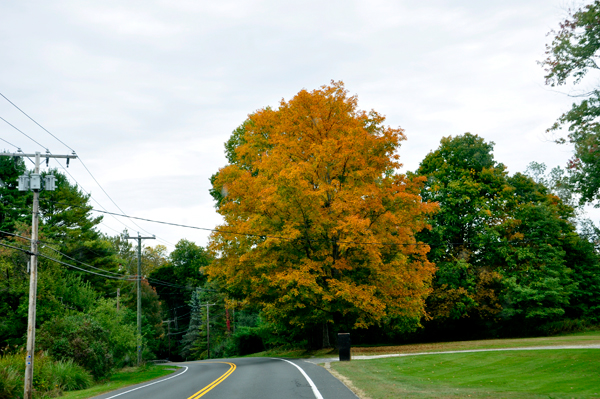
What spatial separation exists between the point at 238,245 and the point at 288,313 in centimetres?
553

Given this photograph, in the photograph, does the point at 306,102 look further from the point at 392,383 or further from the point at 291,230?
the point at 392,383

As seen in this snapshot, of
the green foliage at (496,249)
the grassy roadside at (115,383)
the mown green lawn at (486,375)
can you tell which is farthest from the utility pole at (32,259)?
the green foliage at (496,249)

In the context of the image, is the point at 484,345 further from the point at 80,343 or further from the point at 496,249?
the point at 80,343

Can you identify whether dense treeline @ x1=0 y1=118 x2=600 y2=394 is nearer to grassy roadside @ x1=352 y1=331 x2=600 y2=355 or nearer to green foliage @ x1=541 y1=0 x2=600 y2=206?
grassy roadside @ x1=352 y1=331 x2=600 y2=355

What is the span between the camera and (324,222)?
25.8 m

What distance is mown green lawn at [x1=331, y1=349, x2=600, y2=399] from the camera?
11.2 meters

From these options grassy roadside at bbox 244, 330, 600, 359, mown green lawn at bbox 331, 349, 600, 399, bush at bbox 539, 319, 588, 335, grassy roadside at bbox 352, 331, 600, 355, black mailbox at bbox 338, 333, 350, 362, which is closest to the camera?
mown green lawn at bbox 331, 349, 600, 399

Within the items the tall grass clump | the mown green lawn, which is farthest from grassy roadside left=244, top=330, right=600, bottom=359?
the tall grass clump

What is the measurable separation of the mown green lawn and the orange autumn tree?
606 cm

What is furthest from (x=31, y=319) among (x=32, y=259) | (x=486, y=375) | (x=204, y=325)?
(x=204, y=325)

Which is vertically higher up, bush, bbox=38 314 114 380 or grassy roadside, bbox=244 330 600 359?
bush, bbox=38 314 114 380

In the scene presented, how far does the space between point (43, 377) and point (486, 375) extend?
18.4m

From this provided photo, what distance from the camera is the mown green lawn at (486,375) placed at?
11.2 m

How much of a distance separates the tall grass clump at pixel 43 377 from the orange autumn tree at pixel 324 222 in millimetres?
9770
